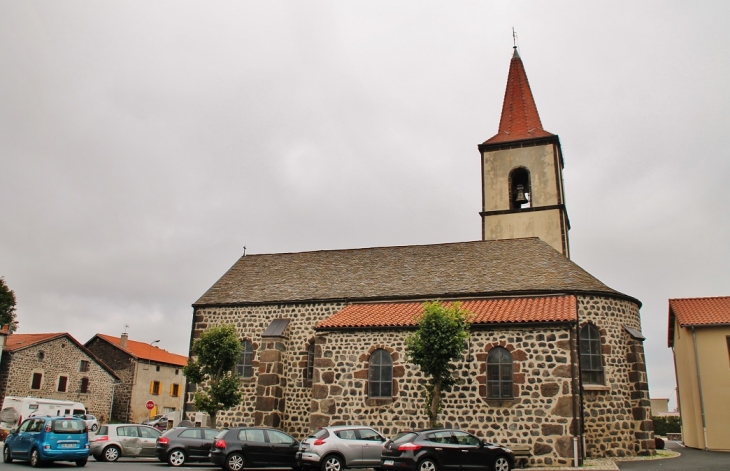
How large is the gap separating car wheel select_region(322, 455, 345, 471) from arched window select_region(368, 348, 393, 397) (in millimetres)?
5416

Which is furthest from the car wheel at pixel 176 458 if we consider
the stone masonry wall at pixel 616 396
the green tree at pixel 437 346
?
the stone masonry wall at pixel 616 396

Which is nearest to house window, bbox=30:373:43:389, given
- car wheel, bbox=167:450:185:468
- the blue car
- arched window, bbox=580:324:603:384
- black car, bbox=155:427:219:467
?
the blue car

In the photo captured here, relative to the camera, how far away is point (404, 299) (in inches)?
985

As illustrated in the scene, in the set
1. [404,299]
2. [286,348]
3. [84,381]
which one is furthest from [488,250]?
[84,381]

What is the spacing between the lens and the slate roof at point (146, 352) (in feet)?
156

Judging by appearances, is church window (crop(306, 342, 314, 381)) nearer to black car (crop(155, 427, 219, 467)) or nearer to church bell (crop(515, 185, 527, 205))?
black car (crop(155, 427, 219, 467))

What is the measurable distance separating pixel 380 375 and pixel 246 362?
25.2ft

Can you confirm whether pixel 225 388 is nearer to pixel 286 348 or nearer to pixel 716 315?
pixel 286 348

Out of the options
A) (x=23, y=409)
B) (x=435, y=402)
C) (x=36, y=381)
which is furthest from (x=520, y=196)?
(x=36, y=381)

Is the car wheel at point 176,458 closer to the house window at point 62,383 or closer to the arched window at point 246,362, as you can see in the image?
the arched window at point 246,362

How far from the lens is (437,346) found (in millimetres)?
19547

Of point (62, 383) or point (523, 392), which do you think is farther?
point (62, 383)

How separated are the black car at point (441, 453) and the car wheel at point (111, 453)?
1020 cm

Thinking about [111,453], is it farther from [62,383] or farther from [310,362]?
[62,383]
